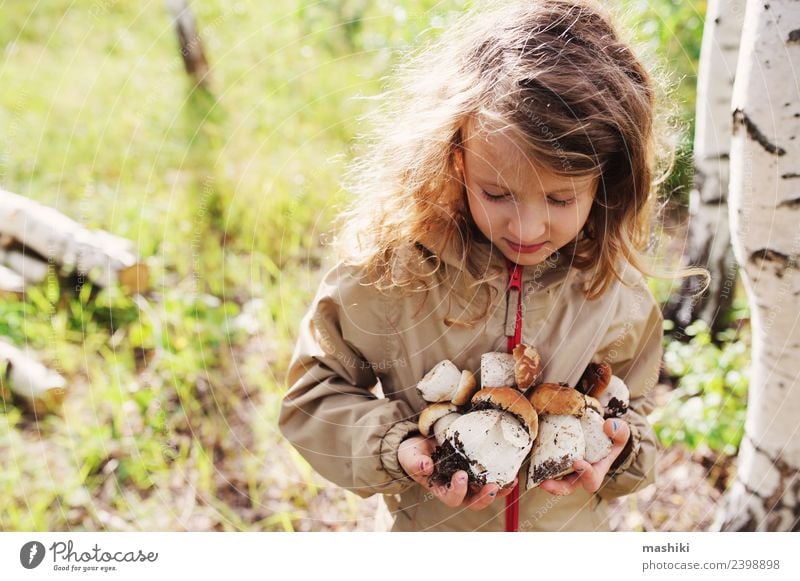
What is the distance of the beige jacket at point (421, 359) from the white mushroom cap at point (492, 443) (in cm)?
11

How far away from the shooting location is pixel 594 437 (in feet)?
3.14

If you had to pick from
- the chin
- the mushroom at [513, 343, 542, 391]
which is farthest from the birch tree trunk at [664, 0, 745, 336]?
the mushroom at [513, 343, 542, 391]

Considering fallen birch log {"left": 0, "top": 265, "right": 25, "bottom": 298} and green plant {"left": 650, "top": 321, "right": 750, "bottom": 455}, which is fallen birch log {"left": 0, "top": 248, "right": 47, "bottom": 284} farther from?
green plant {"left": 650, "top": 321, "right": 750, "bottom": 455}

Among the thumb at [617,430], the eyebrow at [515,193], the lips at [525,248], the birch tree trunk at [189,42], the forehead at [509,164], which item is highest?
the birch tree trunk at [189,42]

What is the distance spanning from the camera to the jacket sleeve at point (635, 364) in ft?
3.43

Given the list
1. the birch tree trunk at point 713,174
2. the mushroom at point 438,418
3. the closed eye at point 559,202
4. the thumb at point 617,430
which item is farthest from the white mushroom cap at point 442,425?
the birch tree trunk at point 713,174

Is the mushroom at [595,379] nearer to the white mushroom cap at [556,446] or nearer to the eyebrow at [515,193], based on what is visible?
the white mushroom cap at [556,446]

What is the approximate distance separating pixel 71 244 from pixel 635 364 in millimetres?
1547

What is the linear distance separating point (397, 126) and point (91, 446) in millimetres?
1062

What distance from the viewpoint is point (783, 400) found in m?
1.19
